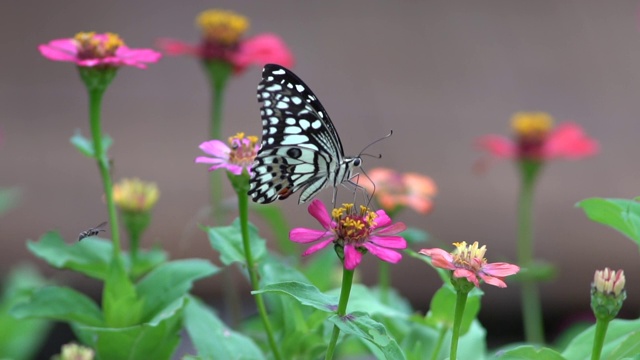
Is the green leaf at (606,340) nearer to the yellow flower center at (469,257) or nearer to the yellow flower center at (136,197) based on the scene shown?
the yellow flower center at (469,257)

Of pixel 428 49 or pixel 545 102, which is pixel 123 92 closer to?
pixel 428 49

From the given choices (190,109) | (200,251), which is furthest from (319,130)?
(190,109)

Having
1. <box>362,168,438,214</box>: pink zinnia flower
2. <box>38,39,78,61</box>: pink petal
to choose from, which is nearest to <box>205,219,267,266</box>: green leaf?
Result: <box>38,39,78,61</box>: pink petal

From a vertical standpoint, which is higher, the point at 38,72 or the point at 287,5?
the point at 287,5

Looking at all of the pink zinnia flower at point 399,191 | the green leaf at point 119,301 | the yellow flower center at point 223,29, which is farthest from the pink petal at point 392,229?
the yellow flower center at point 223,29

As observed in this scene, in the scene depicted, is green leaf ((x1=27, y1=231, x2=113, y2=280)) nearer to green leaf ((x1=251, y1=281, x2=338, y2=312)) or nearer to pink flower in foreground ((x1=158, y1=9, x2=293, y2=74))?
green leaf ((x1=251, y1=281, x2=338, y2=312))

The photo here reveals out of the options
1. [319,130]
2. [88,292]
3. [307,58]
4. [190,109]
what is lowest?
[88,292]
